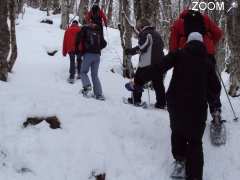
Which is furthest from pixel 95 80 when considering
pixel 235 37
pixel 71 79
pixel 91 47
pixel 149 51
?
pixel 71 79

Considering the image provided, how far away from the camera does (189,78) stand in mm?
6059

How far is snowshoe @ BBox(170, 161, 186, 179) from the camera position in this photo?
20.9 feet

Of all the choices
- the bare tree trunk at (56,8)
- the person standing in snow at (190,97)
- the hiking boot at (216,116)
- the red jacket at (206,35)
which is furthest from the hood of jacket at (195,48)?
the bare tree trunk at (56,8)

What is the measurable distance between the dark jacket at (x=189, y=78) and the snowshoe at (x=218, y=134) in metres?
1.28

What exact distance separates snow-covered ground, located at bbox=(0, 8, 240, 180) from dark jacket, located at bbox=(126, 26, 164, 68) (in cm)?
104

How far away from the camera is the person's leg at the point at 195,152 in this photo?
6055 mm

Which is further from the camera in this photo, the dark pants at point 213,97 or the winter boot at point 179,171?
the dark pants at point 213,97

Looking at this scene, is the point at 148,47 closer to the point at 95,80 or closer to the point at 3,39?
the point at 95,80

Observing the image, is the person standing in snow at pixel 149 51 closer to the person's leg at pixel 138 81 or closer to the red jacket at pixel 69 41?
the person's leg at pixel 138 81

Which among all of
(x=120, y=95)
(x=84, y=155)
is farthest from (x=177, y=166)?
(x=120, y=95)

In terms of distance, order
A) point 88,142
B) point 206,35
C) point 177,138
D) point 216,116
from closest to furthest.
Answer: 1. point 177,138
2. point 88,142
3. point 216,116
4. point 206,35

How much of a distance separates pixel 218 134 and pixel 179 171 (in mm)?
1199

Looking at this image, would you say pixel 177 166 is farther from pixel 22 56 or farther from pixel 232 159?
pixel 22 56

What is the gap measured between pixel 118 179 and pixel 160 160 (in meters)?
0.84
